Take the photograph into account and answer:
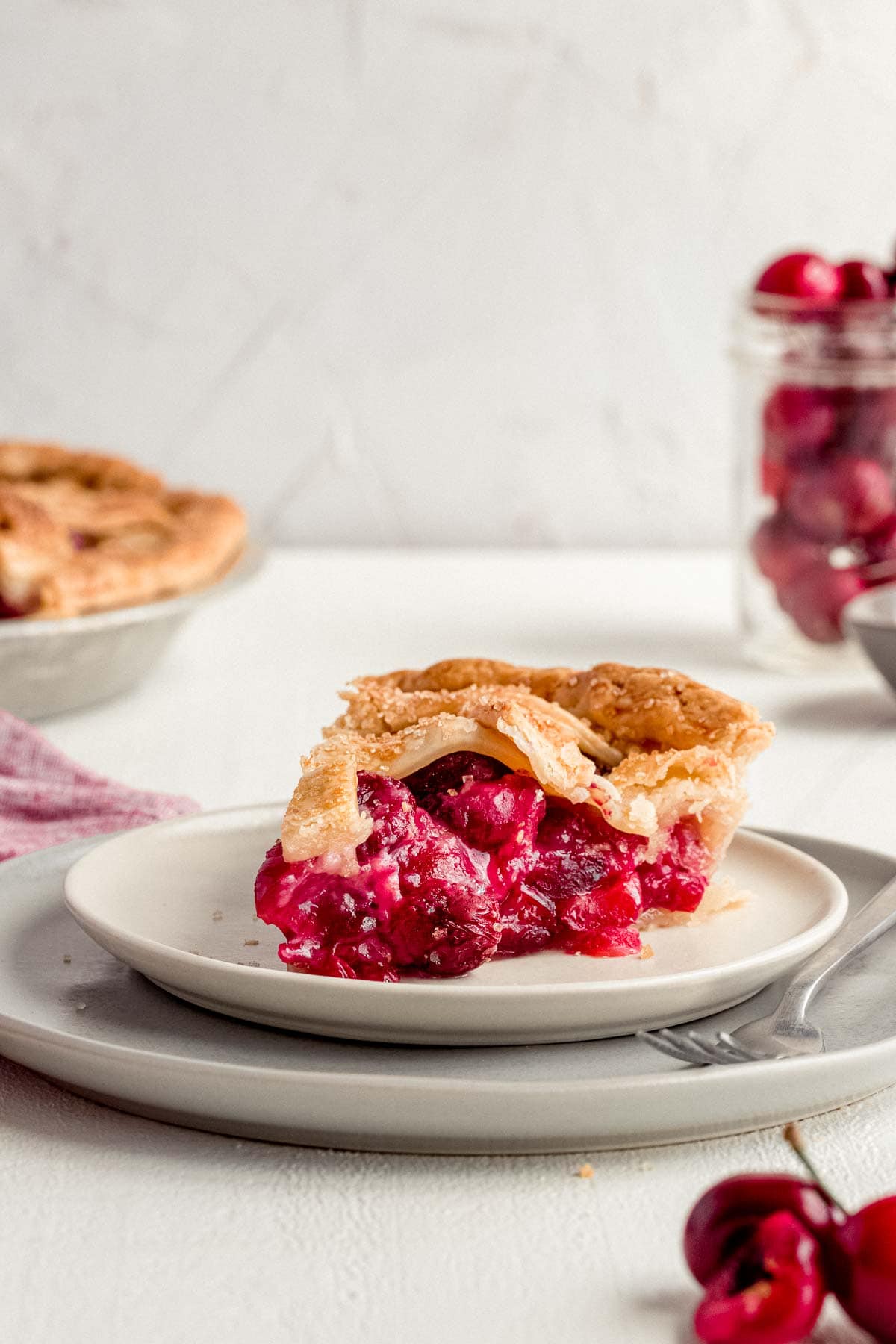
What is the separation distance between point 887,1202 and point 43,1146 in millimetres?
389

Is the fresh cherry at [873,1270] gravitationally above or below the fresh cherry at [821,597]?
above

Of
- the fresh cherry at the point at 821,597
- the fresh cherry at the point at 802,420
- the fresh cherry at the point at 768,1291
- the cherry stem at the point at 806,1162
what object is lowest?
the fresh cherry at the point at 821,597

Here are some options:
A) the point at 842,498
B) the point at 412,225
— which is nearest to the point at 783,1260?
the point at 842,498

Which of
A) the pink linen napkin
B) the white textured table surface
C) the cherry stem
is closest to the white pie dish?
the pink linen napkin

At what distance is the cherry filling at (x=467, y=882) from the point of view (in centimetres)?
89

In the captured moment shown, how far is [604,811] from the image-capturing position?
0.95 meters

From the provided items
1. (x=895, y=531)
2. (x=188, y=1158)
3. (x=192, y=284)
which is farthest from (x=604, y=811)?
(x=192, y=284)

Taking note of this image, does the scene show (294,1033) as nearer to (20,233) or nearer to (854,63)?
(20,233)

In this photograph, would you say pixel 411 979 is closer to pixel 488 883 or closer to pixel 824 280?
pixel 488 883

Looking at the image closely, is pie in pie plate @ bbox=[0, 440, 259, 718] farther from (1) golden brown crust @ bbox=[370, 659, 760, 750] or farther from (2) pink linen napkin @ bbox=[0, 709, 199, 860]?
(1) golden brown crust @ bbox=[370, 659, 760, 750]

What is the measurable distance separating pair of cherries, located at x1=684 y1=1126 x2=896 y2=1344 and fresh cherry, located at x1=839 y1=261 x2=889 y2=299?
1.37 meters

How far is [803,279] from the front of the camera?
1.84m

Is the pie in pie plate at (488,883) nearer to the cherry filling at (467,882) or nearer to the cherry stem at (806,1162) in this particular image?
the cherry filling at (467,882)

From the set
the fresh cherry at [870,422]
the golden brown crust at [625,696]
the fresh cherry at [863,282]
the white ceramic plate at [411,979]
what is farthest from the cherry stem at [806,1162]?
the fresh cherry at [863,282]
